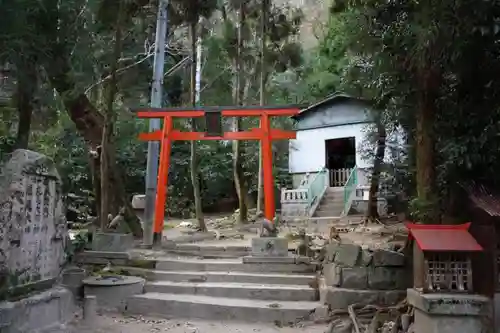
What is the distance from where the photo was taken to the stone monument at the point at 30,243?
5.73 m

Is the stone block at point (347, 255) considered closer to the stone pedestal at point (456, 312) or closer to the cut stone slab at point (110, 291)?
the stone pedestal at point (456, 312)

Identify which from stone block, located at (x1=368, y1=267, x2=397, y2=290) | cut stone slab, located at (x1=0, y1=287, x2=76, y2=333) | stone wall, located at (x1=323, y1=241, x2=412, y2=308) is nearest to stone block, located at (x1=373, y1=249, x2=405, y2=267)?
stone wall, located at (x1=323, y1=241, x2=412, y2=308)

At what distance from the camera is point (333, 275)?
792 cm

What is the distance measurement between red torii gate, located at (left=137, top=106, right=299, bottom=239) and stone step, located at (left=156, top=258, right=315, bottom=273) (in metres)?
1.66

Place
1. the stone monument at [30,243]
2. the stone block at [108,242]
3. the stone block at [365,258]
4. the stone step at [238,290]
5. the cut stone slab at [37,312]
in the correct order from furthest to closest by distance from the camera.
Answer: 1. the stone block at [108,242]
2. the stone step at [238,290]
3. the stone block at [365,258]
4. the stone monument at [30,243]
5. the cut stone slab at [37,312]

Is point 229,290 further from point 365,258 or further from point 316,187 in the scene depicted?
point 316,187

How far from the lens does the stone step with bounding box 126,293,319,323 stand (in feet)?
25.7

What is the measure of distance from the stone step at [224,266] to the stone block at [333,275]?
1.12 meters

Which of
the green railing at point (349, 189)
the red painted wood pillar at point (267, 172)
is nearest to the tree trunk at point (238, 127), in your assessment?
the green railing at point (349, 189)

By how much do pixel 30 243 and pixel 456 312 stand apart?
5.24 metres

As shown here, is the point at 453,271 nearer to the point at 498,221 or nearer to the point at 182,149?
the point at 498,221

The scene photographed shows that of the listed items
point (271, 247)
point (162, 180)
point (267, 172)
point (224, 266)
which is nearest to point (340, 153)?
point (267, 172)

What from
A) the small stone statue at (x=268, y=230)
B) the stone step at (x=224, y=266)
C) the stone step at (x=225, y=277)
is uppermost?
the small stone statue at (x=268, y=230)

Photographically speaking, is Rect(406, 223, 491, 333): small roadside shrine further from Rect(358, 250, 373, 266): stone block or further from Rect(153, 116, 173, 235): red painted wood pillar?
Rect(153, 116, 173, 235): red painted wood pillar
